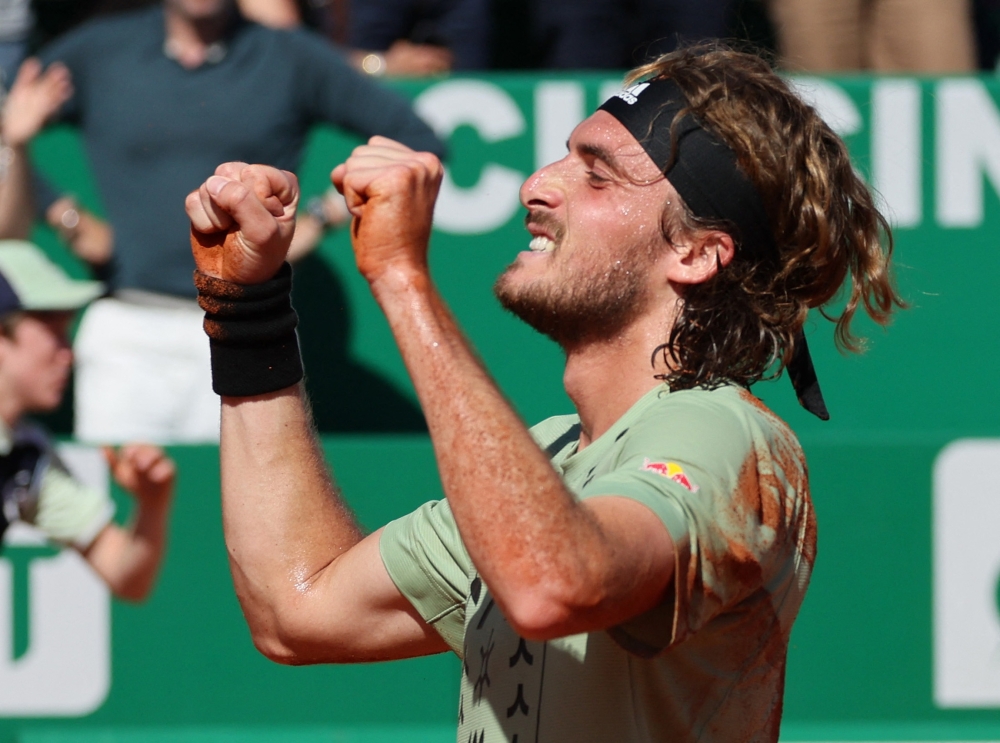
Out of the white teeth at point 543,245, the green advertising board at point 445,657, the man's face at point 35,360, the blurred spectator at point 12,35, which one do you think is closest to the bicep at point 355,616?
the white teeth at point 543,245

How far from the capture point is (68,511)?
4148 mm

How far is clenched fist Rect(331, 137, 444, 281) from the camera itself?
176cm

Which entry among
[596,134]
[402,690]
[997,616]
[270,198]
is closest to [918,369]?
[997,616]

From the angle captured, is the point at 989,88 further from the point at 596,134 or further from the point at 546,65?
the point at 596,134

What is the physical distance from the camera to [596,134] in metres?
2.18

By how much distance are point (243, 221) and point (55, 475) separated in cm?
241

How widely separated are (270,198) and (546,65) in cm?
356

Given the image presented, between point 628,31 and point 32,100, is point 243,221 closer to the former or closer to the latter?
point 32,100

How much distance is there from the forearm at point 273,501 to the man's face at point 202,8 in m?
2.68

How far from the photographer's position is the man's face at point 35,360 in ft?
13.8

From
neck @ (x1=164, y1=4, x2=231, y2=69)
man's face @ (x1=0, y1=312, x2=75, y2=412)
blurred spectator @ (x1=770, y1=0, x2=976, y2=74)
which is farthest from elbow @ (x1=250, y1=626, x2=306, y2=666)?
blurred spectator @ (x1=770, y1=0, x2=976, y2=74)

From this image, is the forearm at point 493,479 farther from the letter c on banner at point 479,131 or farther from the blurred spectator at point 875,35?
the blurred spectator at point 875,35

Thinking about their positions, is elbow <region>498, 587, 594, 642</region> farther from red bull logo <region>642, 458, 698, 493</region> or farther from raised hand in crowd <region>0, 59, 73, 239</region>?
raised hand in crowd <region>0, 59, 73, 239</region>

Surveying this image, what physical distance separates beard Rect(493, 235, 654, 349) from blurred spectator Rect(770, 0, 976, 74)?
318 centimetres
